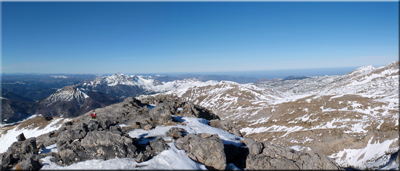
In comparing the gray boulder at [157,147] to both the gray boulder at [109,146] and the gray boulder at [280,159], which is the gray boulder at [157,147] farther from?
the gray boulder at [280,159]

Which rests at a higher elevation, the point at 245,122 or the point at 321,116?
the point at 321,116

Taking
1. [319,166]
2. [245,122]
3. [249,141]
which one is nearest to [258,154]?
[249,141]

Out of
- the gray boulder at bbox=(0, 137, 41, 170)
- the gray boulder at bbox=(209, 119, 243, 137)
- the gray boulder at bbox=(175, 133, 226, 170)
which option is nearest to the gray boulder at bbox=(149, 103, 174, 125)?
the gray boulder at bbox=(209, 119, 243, 137)

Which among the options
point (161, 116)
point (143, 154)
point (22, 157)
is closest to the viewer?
point (143, 154)

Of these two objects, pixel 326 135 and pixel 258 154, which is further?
pixel 326 135

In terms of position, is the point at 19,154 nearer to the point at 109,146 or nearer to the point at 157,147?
the point at 109,146

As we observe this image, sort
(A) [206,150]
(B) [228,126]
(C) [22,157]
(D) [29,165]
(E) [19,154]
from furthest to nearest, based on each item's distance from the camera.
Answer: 1. (B) [228,126]
2. (A) [206,150]
3. (E) [19,154]
4. (C) [22,157]
5. (D) [29,165]

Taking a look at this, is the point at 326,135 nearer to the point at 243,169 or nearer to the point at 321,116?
the point at 321,116

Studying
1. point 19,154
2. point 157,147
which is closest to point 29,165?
point 19,154
